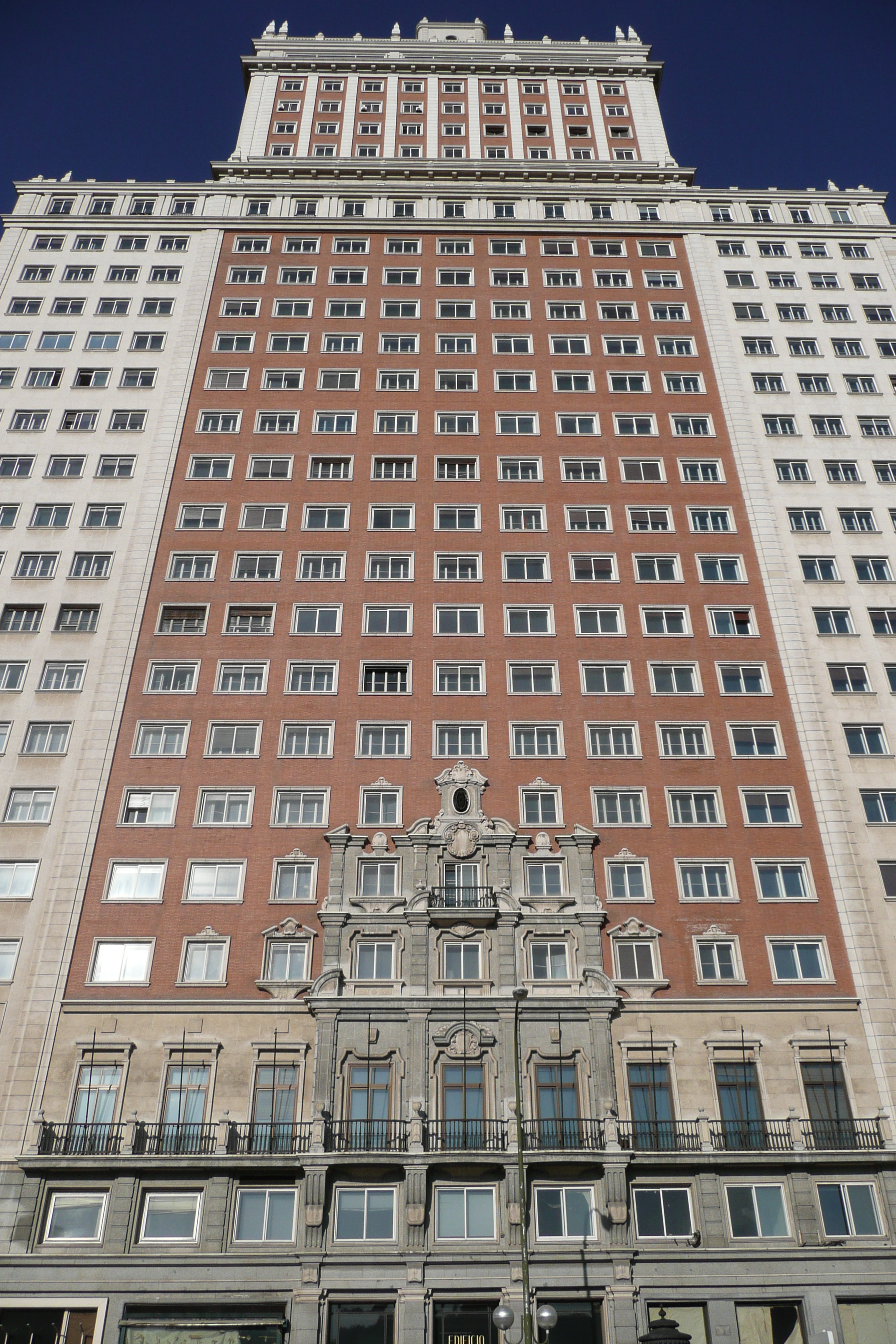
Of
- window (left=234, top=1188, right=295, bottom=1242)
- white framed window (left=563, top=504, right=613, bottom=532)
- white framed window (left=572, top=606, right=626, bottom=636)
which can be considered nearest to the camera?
window (left=234, top=1188, right=295, bottom=1242)

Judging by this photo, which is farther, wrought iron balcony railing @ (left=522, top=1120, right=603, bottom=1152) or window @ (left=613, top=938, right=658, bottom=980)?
window @ (left=613, top=938, right=658, bottom=980)

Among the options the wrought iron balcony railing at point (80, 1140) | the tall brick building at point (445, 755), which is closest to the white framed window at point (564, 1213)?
the tall brick building at point (445, 755)

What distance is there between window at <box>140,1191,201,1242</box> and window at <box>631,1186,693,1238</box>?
1672 cm

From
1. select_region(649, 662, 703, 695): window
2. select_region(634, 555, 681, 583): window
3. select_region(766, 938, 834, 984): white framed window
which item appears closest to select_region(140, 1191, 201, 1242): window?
select_region(766, 938, 834, 984): white framed window

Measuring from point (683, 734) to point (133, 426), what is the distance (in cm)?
3603

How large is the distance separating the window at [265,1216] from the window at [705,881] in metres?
20.8

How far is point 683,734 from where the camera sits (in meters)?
51.1

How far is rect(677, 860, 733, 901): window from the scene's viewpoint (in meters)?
46.8

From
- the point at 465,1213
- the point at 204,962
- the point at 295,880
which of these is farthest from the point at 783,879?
the point at 204,962

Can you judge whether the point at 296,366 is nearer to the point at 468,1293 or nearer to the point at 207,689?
the point at 207,689

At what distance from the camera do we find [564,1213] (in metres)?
39.5

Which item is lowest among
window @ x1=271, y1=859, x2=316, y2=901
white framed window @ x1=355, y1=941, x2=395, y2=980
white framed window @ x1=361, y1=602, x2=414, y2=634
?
white framed window @ x1=355, y1=941, x2=395, y2=980

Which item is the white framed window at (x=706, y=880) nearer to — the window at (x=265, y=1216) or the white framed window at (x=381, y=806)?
the white framed window at (x=381, y=806)

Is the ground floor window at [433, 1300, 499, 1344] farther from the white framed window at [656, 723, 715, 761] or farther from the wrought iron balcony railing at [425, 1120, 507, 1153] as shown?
the white framed window at [656, 723, 715, 761]
